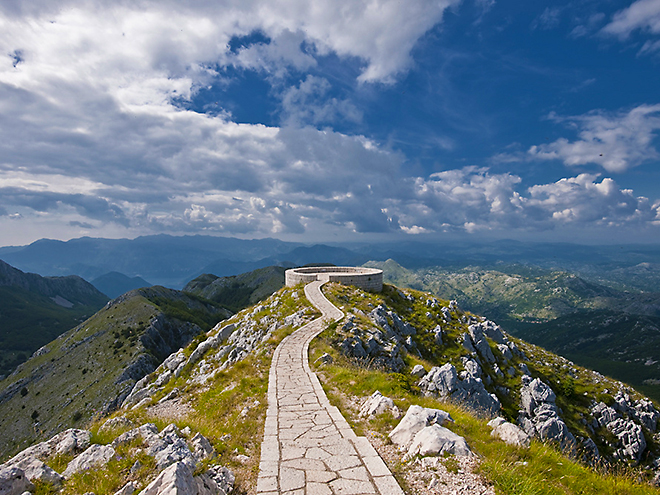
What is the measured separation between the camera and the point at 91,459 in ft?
24.3

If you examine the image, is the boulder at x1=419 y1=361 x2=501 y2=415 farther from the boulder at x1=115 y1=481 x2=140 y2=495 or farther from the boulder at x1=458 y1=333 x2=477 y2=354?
the boulder at x1=115 y1=481 x2=140 y2=495

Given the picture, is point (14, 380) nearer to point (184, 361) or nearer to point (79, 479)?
point (184, 361)

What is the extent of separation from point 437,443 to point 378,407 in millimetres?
3425

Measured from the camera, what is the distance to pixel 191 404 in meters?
16.8

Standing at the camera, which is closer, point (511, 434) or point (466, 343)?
point (511, 434)

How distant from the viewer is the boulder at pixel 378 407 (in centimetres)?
1141

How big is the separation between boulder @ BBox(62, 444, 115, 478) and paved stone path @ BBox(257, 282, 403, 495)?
3.84 meters

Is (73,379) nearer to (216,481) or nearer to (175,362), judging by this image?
(175,362)

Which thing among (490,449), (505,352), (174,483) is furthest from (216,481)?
(505,352)

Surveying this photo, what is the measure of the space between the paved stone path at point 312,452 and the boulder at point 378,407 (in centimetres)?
109

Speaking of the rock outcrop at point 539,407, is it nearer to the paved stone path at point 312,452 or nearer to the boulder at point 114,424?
the paved stone path at point 312,452

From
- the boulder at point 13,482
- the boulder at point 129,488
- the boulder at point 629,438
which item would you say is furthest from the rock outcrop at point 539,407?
the boulder at point 13,482

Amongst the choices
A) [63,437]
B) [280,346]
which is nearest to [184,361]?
[280,346]

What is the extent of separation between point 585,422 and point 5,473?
66.4m
